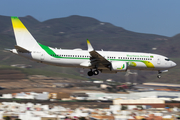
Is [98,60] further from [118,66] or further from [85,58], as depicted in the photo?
[118,66]

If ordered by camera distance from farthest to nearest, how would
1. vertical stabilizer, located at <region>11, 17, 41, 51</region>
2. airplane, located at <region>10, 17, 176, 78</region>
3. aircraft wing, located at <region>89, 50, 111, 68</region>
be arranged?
vertical stabilizer, located at <region>11, 17, 41, 51</region> → airplane, located at <region>10, 17, 176, 78</region> → aircraft wing, located at <region>89, 50, 111, 68</region>

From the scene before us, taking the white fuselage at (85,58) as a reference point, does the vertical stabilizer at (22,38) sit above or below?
above

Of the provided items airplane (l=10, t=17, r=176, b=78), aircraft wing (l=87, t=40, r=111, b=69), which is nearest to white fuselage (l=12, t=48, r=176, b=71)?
airplane (l=10, t=17, r=176, b=78)

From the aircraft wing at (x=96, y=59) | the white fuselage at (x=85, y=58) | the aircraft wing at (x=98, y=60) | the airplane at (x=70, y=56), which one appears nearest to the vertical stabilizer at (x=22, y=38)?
the airplane at (x=70, y=56)

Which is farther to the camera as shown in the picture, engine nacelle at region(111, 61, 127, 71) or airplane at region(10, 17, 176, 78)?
engine nacelle at region(111, 61, 127, 71)

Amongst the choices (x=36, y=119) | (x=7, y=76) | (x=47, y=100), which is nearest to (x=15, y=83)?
(x=7, y=76)

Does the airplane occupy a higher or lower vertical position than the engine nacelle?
higher

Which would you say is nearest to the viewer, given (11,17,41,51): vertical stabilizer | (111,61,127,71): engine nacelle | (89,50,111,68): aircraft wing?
(89,50,111,68): aircraft wing

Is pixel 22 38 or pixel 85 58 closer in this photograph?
pixel 85 58

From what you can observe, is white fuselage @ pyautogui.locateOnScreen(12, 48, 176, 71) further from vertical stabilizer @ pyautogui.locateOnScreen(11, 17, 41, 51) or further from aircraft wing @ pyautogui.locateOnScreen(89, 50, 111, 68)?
vertical stabilizer @ pyautogui.locateOnScreen(11, 17, 41, 51)

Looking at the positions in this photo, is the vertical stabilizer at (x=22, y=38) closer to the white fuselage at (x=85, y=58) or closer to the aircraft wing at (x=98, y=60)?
the white fuselage at (x=85, y=58)

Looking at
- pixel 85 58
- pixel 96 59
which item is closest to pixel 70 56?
pixel 85 58

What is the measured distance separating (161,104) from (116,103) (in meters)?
13.8

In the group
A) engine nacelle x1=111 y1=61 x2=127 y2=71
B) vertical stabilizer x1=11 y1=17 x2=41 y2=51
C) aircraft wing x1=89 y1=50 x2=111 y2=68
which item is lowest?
engine nacelle x1=111 y1=61 x2=127 y2=71
